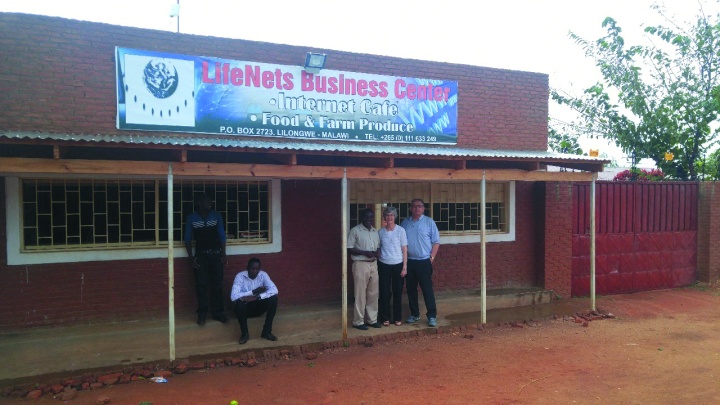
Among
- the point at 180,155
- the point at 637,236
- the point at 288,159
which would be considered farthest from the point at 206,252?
the point at 637,236

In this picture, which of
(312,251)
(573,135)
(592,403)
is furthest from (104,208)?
(573,135)

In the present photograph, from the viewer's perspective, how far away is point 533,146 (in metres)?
9.54

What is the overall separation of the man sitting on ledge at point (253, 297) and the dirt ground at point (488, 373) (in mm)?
630

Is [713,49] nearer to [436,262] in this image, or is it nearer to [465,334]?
[436,262]

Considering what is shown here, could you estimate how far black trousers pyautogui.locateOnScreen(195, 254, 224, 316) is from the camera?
6.64m

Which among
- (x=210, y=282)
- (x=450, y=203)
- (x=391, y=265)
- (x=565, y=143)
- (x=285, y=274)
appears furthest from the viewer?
(x=565, y=143)

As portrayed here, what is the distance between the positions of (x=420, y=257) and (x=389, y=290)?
0.64m

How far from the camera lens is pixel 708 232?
10758 mm

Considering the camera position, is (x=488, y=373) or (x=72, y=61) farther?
(x=72, y=61)

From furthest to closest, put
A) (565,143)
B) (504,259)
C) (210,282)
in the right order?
1. (565,143)
2. (504,259)
3. (210,282)

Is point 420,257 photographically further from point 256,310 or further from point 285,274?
point 256,310

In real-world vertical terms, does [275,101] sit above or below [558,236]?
above

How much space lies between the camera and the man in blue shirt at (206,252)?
664 cm

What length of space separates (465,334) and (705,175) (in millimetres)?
9754
